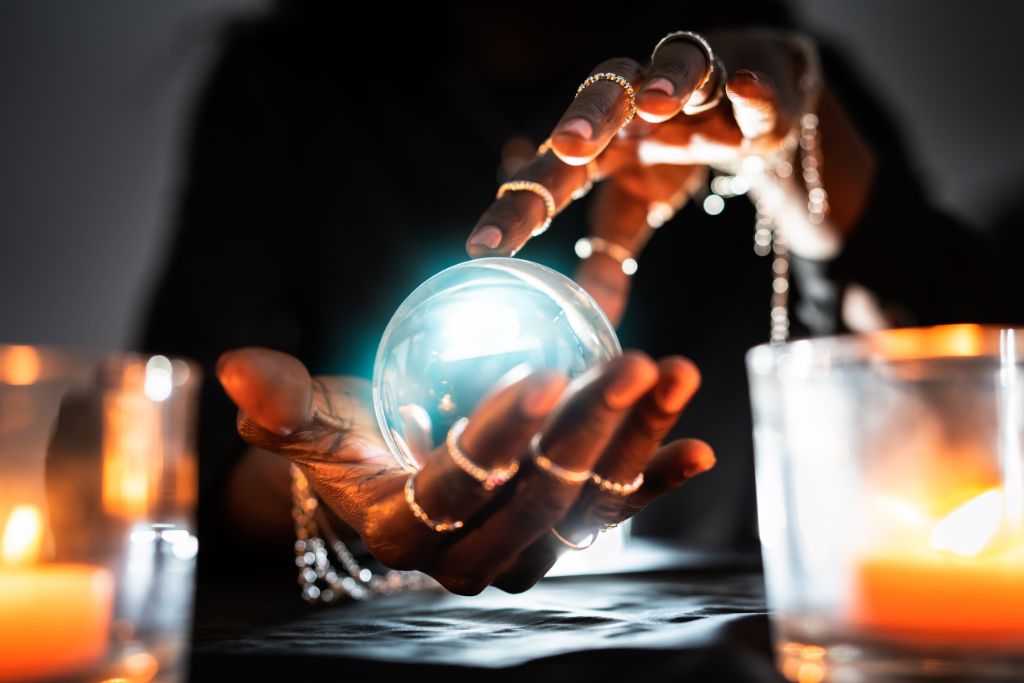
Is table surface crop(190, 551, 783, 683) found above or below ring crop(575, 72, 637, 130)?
below

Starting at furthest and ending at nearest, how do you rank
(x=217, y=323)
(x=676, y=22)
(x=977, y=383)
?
(x=676, y=22) < (x=217, y=323) < (x=977, y=383)

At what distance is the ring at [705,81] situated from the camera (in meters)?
0.65

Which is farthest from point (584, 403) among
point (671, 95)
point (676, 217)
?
point (676, 217)

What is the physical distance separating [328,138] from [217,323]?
0.42m

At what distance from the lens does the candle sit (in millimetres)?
337

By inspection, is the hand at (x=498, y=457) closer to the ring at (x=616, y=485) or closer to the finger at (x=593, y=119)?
the ring at (x=616, y=485)

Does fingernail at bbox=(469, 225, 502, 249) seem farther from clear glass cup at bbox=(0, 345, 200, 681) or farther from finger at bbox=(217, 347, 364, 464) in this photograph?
clear glass cup at bbox=(0, 345, 200, 681)

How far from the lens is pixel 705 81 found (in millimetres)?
648

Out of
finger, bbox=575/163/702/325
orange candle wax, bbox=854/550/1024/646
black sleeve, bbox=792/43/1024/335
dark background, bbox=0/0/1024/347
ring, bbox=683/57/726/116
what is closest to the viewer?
orange candle wax, bbox=854/550/1024/646

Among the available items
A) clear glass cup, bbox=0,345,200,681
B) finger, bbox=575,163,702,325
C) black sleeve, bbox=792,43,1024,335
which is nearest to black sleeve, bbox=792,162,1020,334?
black sleeve, bbox=792,43,1024,335

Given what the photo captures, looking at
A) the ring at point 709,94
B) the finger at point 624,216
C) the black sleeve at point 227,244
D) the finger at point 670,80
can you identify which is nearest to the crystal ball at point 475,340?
the finger at point 670,80

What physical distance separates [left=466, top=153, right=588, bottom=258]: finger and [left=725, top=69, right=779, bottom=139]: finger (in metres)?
0.13

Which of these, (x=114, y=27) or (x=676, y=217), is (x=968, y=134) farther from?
(x=114, y=27)

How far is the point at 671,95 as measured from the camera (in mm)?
588
